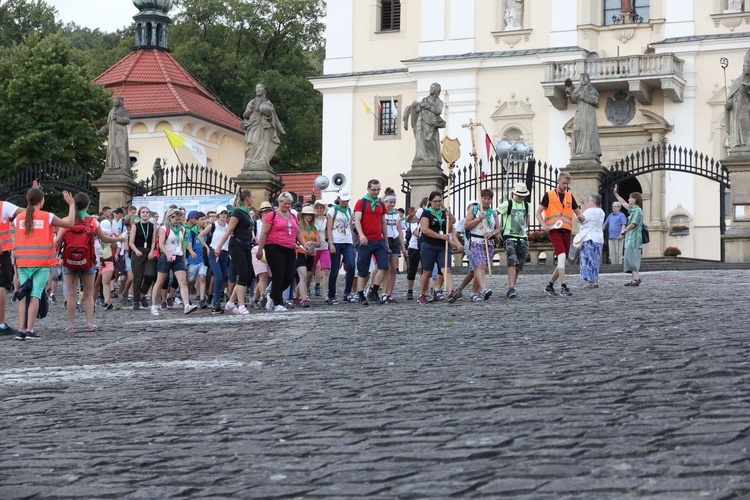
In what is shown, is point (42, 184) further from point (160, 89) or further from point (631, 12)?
point (160, 89)

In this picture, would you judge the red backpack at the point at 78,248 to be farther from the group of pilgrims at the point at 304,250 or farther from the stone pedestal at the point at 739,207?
the stone pedestal at the point at 739,207

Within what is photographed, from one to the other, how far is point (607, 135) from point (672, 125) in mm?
2189

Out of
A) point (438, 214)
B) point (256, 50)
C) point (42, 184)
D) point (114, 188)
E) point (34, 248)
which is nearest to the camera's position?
point (34, 248)

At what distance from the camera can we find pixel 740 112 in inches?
1192

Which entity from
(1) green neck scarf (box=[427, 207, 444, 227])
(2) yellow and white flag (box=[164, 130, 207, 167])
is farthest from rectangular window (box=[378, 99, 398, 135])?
(1) green neck scarf (box=[427, 207, 444, 227])

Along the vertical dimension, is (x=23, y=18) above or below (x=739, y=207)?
above

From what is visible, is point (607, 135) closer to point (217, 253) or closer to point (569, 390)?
point (217, 253)

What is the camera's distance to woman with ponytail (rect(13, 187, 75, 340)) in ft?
51.2

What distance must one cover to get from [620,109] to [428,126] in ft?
57.2

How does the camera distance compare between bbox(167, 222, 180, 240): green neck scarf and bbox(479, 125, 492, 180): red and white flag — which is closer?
bbox(167, 222, 180, 240): green neck scarf

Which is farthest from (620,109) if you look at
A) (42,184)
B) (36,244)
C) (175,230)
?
(36,244)

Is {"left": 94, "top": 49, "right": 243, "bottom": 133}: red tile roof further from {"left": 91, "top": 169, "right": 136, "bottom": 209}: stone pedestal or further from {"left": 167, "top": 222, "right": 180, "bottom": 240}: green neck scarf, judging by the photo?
{"left": 167, "top": 222, "right": 180, "bottom": 240}: green neck scarf

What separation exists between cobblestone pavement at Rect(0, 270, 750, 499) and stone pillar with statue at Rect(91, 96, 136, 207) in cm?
1787

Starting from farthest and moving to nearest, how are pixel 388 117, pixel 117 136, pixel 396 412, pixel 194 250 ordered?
pixel 388 117 < pixel 117 136 < pixel 194 250 < pixel 396 412
